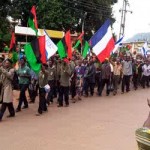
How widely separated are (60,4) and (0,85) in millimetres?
25951

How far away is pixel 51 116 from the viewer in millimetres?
11094

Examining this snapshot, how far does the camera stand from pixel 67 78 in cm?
1335

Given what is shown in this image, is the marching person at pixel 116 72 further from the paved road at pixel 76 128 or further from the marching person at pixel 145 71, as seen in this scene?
the paved road at pixel 76 128

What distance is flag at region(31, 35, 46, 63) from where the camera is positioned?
11.9m

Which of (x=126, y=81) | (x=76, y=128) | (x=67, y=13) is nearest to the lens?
(x=76, y=128)

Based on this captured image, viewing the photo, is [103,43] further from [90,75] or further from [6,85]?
[6,85]

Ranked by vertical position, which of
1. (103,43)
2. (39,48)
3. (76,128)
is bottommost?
(76,128)

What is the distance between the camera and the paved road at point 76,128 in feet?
25.7

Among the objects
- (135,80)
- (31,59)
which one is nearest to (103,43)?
(31,59)

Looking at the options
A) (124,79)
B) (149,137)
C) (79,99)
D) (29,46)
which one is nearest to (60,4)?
(124,79)

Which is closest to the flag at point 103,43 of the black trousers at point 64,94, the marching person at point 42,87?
the black trousers at point 64,94

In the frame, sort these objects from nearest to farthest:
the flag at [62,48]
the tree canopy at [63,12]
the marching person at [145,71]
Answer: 1. the flag at [62,48]
2. the marching person at [145,71]
3. the tree canopy at [63,12]

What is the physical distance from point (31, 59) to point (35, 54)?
0.66 ft

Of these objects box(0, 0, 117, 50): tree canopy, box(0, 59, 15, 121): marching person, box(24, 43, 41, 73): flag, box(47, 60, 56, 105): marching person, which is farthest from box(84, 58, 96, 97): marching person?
box(0, 0, 117, 50): tree canopy
